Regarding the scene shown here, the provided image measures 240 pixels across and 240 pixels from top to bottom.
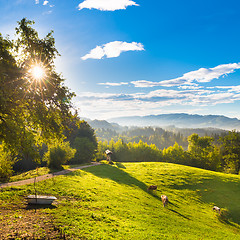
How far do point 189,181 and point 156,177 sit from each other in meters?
8.49

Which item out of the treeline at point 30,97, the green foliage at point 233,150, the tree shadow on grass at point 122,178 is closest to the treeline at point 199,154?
the green foliage at point 233,150

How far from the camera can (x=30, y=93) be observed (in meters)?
12.6

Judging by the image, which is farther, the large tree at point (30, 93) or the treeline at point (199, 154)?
the treeline at point (199, 154)

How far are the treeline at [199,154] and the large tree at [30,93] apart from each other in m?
66.6

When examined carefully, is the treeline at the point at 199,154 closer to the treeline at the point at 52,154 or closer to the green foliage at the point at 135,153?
the green foliage at the point at 135,153

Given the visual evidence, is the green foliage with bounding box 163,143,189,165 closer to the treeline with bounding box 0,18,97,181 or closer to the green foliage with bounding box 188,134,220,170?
the green foliage with bounding box 188,134,220,170

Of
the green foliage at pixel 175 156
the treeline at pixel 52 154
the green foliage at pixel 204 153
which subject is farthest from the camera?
the green foliage at pixel 175 156

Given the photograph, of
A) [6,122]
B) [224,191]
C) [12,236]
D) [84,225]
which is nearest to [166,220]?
[84,225]

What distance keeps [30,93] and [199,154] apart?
269ft

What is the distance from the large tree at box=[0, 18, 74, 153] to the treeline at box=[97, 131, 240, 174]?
66.6m

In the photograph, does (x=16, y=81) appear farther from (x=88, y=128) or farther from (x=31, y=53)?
(x=88, y=128)

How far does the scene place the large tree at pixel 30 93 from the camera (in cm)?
1148

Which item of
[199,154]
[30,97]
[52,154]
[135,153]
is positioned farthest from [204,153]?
[30,97]

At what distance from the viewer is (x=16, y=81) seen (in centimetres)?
1188
